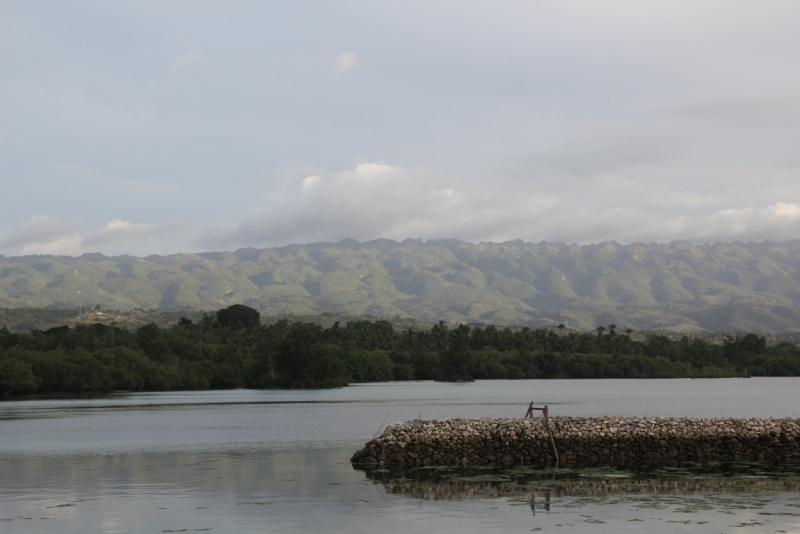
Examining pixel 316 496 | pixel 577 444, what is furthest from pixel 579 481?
pixel 316 496

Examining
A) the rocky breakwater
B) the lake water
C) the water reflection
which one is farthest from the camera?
the rocky breakwater

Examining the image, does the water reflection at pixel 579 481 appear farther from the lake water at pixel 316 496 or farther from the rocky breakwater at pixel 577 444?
the rocky breakwater at pixel 577 444

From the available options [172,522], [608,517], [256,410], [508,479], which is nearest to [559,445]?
[508,479]

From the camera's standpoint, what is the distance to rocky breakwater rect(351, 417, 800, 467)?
41.5 m

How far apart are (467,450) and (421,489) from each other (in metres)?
8.98

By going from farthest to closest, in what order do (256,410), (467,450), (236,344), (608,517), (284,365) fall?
(236,344) → (284,365) → (256,410) → (467,450) → (608,517)

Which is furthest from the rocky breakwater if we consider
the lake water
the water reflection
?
the lake water

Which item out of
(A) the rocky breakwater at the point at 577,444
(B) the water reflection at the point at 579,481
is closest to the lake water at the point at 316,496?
(B) the water reflection at the point at 579,481

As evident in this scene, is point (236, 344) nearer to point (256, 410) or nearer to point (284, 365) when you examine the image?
point (284, 365)

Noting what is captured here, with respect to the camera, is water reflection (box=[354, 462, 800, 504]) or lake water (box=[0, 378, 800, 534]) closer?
lake water (box=[0, 378, 800, 534])

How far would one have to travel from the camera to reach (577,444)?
42.0m

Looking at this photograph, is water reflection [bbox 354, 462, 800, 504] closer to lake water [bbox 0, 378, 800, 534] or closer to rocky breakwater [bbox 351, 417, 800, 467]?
lake water [bbox 0, 378, 800, 534]

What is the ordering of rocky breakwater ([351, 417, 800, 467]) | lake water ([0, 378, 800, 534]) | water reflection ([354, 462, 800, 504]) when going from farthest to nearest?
rocky breakwater ([351, 417, 800, 467])
water reflection ([354, 462, 800, 504])
lake water ([0, 378, 800, 534])

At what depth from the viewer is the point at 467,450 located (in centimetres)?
Result: 4169
